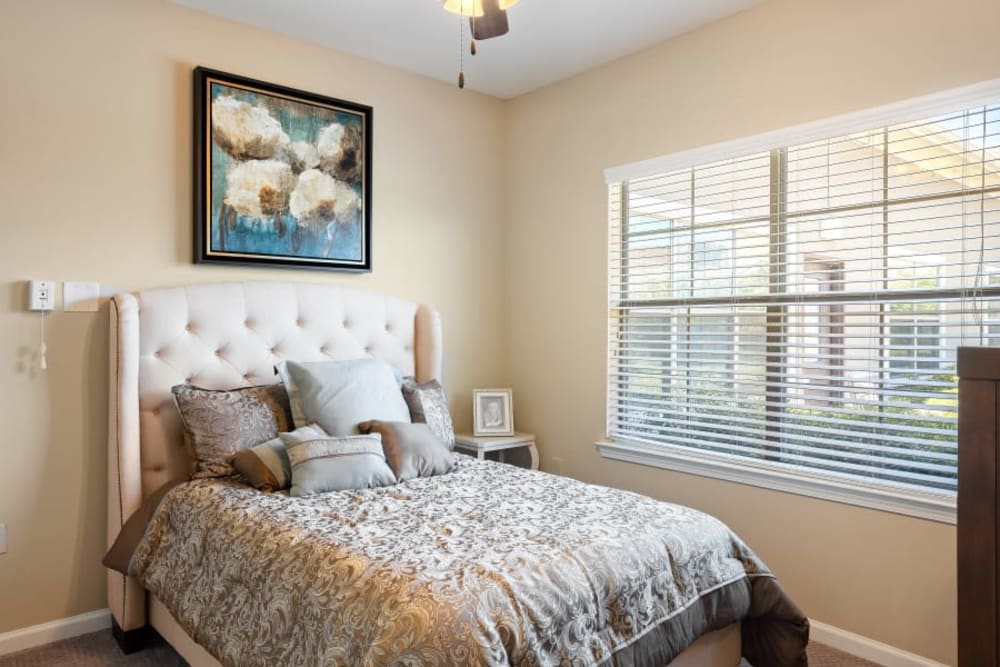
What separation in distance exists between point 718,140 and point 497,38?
116cm

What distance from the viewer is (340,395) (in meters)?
2.78

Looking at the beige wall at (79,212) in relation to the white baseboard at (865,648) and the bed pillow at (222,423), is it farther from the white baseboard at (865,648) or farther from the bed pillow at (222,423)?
the white baseboard at (865,648)

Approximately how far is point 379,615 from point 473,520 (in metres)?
0.60

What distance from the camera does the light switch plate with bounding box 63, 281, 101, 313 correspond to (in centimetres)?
263

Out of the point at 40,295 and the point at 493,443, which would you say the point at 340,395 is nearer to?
the point at 493,443

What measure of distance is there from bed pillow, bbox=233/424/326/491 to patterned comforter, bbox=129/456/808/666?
56 mm

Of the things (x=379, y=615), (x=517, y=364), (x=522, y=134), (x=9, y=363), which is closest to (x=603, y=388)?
(x=517, y=364)

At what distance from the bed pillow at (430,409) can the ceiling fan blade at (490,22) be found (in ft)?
5.34

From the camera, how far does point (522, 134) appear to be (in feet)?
13.2

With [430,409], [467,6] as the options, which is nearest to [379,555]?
[430,409]

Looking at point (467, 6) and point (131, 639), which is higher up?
point (467, 6)

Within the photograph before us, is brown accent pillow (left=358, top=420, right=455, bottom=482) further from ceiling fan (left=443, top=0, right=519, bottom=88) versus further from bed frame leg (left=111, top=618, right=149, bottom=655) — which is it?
ceiling fan (left=443, top=0, right=519, bottom=88)

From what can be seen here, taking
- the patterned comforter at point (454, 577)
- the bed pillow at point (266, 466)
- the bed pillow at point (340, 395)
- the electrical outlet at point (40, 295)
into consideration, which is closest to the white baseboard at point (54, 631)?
the patterned comforter at point (454, 577)

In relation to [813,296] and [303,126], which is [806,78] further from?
[303,126]
